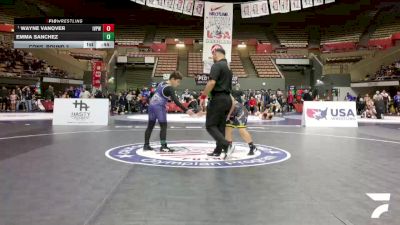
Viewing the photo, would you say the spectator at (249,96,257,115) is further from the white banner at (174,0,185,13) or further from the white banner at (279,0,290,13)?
the white banner at (174,0,185,13)

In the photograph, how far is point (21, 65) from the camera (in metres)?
27.4

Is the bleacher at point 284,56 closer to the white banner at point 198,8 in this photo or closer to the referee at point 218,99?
the white banner at point 198,8

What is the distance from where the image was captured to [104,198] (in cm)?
347

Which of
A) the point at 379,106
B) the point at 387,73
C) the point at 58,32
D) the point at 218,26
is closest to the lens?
the point at 58,32

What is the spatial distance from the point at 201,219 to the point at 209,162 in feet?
8.37

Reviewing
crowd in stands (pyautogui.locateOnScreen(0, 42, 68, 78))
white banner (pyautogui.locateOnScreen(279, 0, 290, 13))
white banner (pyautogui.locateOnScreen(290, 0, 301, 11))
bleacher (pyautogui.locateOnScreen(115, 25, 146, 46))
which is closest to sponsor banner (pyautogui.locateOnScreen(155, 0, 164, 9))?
white banner (pyautogui.locateOnScreen(279, 0, 290, 13))

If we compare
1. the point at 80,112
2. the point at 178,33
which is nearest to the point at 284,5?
the point at 80,112

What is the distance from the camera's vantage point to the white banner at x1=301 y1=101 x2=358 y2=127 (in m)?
13.0

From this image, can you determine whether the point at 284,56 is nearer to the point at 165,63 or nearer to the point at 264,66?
the point at 264,66

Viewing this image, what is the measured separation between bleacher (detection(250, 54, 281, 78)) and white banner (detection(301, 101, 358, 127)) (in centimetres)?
1986

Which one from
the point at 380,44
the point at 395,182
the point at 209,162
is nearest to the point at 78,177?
the point at 209,162

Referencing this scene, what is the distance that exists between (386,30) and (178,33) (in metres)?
21.2

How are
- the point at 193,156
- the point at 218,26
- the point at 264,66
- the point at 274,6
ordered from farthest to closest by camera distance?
the point at 264,66, the point at 274,6, the point at 218,26, the point at 193,156

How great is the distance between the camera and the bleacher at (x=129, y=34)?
40.3 metres
